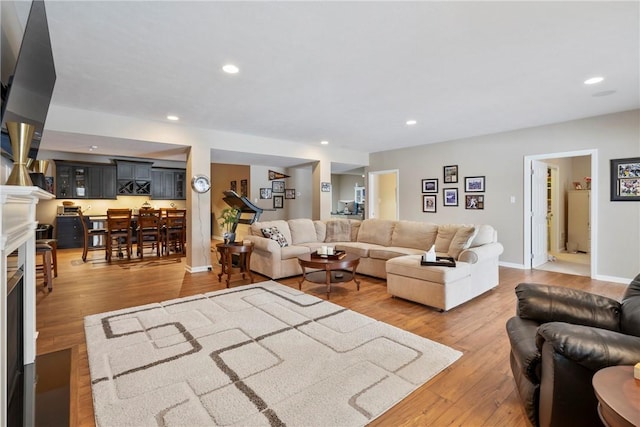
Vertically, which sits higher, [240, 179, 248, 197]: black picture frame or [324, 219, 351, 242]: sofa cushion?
[240, 179, 248, 197]: black picture frame

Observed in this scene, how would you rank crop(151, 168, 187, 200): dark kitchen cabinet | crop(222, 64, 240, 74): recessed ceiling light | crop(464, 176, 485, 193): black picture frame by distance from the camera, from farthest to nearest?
crop(151, 168, 187, 200): dark kitchen cabinet
crop(464, 176, 485, 193): black picture frame
crop(222, 64, 240, 74): recessed ceiling light

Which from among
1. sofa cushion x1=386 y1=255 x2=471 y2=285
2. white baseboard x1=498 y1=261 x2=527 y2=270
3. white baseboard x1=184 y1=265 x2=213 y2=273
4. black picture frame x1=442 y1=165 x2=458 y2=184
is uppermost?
black picture frame x1=442 y1=165 x2=458 y2=184

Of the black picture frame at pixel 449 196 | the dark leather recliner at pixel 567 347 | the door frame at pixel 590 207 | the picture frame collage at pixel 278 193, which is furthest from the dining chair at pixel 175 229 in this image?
the door frame at pixel 590 207

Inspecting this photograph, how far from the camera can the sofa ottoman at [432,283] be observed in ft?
10.4

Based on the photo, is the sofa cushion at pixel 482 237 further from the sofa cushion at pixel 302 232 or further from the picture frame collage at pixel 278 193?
the picture frame collage at pixel 278 193

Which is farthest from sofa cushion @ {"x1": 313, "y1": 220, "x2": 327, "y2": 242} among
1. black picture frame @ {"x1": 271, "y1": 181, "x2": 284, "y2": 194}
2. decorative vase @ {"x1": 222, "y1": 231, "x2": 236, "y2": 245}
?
black picture frame @ {"x1": 271, "y1": 181, "x2": 284, "y2": 194}

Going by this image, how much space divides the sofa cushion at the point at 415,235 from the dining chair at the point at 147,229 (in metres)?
5.03

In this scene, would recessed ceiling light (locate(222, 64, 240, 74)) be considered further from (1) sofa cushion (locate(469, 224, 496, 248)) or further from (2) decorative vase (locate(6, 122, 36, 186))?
(1) sofa cushion (locate(469, 224, 496, 248))

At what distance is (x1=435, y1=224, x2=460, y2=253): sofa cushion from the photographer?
13.9ft

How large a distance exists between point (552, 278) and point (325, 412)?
472 cm

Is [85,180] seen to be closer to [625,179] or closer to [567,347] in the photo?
[567,347]

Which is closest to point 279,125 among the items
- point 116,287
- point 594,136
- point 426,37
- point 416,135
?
point 416,135

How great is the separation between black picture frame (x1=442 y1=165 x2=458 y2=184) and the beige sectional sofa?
6.88 ft

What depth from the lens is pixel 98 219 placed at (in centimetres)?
741
